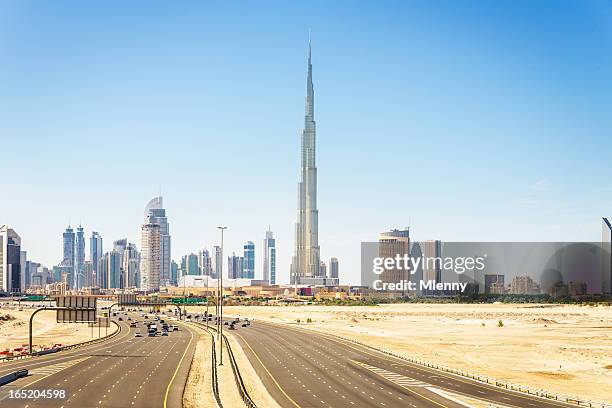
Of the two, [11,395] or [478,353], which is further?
[478,353]

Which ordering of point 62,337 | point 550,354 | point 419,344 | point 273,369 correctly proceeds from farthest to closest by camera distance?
1. point 62,337
2. point 419,344
3. point 550,354
4. point 273,369

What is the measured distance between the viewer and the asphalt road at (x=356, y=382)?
248 feet

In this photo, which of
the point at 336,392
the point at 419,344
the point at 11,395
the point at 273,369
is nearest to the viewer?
the point at 11,395

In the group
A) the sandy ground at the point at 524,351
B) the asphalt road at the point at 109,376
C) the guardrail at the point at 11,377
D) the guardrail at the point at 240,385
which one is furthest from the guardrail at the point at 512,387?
the guardrail at the point at 11,377

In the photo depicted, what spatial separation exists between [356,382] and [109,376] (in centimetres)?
2961

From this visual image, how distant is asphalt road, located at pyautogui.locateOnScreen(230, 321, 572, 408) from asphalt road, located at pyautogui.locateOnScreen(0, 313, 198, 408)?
1116cm

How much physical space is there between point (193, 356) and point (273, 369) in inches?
885

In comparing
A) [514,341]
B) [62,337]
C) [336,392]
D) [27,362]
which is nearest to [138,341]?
[62,337]

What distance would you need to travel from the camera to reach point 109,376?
306 ft

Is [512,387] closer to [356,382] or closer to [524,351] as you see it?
[356,382]

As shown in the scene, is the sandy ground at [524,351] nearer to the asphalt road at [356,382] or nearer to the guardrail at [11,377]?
the asphalt road at [356,382]

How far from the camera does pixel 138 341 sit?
519ft

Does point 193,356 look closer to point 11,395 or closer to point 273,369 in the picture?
point 273,369

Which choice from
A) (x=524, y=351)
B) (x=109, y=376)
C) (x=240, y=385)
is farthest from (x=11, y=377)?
(x=524, y=351)
